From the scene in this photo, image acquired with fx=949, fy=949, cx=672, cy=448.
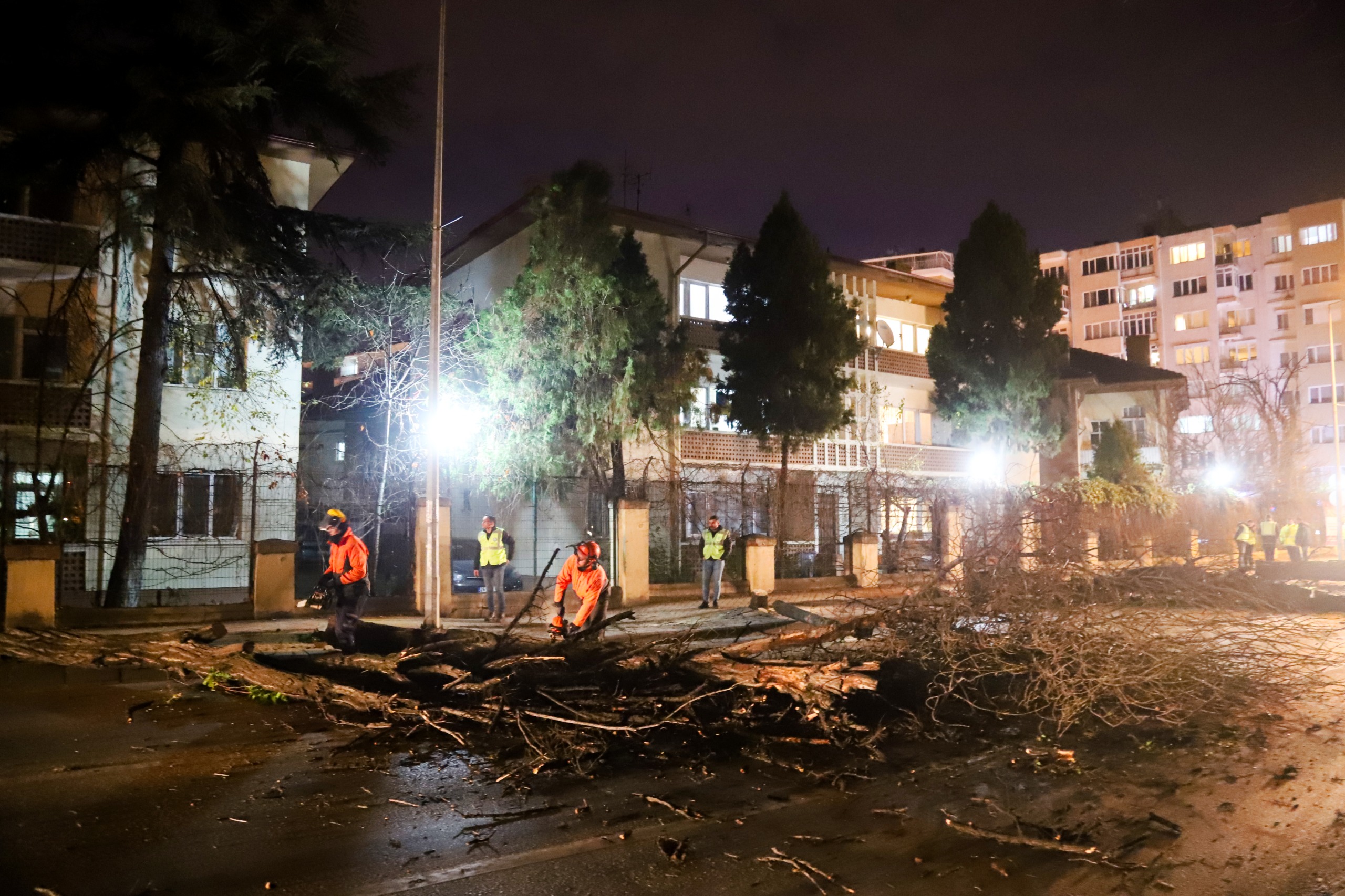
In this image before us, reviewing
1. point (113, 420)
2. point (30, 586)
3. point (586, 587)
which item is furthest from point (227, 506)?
point (586, 587)

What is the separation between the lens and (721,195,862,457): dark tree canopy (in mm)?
22781

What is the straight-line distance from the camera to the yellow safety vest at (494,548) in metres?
15.2

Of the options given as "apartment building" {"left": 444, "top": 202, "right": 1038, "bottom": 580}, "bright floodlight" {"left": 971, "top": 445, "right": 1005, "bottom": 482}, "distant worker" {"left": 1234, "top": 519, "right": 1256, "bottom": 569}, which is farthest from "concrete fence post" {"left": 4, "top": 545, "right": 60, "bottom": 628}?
"distant worker" {"left": 1234, "top": 519, "right": 1256, "bottom": 569}

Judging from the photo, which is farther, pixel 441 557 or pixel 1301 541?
pixel 1301 541

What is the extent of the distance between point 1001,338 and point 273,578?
862 inches

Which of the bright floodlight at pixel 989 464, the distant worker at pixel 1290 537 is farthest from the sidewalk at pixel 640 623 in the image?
the distant worker at pixel 1290 537

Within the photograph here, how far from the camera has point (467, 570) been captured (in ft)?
65.0

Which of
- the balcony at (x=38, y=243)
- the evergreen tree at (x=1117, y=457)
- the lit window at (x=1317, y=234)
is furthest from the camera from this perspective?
the lit window at (x=1317, y=234)

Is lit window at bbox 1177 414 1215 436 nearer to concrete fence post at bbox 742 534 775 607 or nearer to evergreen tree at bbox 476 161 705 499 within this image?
concrete fence post at bbox 742 534 775 607

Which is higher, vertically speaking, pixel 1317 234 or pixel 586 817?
Result: pixel 1317 234

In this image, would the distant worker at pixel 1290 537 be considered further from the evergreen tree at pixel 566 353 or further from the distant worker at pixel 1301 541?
the evergreen tree at pixel 566 353

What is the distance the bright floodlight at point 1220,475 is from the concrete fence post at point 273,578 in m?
39.0

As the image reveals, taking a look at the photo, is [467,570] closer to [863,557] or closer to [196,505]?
[196,505]

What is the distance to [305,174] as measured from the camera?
68.5ft
